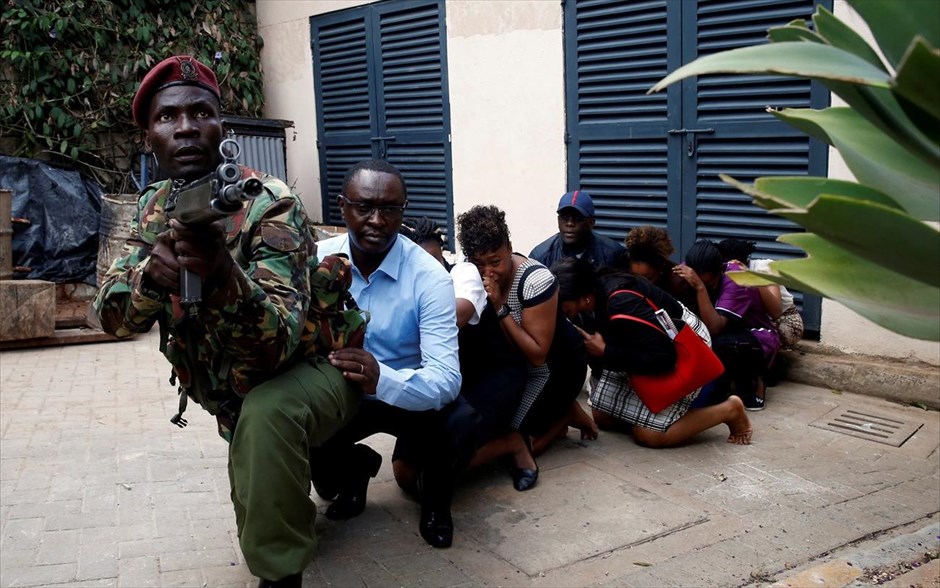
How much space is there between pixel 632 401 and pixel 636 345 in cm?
35

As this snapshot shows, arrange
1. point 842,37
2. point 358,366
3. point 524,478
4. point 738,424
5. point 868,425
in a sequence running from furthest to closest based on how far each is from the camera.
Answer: point 868,425
point 738,424
point 524,478
point 358,366
point 842,37

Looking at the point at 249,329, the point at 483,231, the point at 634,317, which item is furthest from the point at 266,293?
the point at 634,317

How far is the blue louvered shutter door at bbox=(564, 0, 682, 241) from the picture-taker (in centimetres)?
587

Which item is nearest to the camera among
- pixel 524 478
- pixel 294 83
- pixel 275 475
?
pixel 275 475

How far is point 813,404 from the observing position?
16.5ft

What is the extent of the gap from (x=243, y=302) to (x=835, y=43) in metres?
1.63

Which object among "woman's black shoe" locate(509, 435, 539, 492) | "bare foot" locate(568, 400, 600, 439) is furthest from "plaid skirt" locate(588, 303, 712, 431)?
"woman's black shoe" locate(509, 435, 539, 492)

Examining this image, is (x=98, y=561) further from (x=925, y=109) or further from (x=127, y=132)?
(x=127, y=132)

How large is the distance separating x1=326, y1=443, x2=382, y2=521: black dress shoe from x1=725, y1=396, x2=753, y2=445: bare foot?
1.79 metres

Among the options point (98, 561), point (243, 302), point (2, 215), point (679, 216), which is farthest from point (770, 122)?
point (2, 215)

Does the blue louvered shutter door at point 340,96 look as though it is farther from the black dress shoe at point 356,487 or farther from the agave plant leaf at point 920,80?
the agave plant leaf at point 920,80

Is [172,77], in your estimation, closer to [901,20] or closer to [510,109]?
[901,20]

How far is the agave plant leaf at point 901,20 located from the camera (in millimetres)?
1250

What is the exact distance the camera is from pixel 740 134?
546cm
